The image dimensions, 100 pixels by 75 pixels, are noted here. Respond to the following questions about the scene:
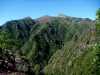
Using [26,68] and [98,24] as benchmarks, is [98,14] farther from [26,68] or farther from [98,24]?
[26,68]

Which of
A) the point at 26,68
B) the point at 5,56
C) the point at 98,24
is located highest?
the point at 98,24

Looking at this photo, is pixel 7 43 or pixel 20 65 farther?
pixel 20 65

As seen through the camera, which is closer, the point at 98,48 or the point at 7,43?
the point at 98,48

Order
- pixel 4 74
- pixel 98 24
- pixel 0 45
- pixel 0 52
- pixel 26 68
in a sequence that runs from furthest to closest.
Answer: pixel 26 68 < pixel 0 52 < pixel 0 45 < pixel 4 74 < pixel 98 24

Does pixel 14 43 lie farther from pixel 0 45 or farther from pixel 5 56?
pixel 5 56

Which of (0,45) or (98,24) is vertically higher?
(98,24)

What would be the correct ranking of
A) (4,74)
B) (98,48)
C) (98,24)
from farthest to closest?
(4,74) → (98,24) → (98,48)

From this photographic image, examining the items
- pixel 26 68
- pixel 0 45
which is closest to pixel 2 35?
pixel 0 45

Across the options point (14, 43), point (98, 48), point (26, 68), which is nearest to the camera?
point (98, 48)

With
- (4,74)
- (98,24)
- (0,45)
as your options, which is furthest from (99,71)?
(0,45)
